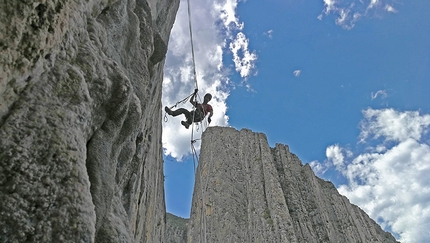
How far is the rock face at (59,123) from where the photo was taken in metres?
1.29

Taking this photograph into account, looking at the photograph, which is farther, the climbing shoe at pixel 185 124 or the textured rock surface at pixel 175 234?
the textured rock surface at pixel 175 234

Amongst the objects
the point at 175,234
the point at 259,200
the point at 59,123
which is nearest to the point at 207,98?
the point at 59,123

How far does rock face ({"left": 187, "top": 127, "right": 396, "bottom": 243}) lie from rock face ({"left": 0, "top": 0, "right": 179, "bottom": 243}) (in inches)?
447

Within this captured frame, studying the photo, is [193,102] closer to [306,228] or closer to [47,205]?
[47,205]

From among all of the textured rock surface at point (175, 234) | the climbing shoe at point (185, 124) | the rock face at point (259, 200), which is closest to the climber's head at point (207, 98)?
the climbing shoe at point (185, 124)

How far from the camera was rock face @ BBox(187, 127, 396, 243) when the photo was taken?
15148mm

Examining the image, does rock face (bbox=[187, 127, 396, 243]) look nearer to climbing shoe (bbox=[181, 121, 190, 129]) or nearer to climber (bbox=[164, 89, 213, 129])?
climbing shoe (bbox=[181, 121, 190, 129])

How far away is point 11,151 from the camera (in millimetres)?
1293

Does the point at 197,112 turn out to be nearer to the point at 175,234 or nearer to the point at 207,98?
the point at 207,98

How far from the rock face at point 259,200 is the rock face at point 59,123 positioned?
11.4 m

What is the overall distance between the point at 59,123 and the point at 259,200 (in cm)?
1612

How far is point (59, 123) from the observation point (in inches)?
60.9

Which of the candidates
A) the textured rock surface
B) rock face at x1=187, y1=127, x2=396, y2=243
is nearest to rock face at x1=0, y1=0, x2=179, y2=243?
rock face at x1=187, y1=127, x2=396, y2=243

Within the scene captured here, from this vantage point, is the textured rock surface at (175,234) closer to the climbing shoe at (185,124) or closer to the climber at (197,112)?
the climbing shoe at (185,124)
